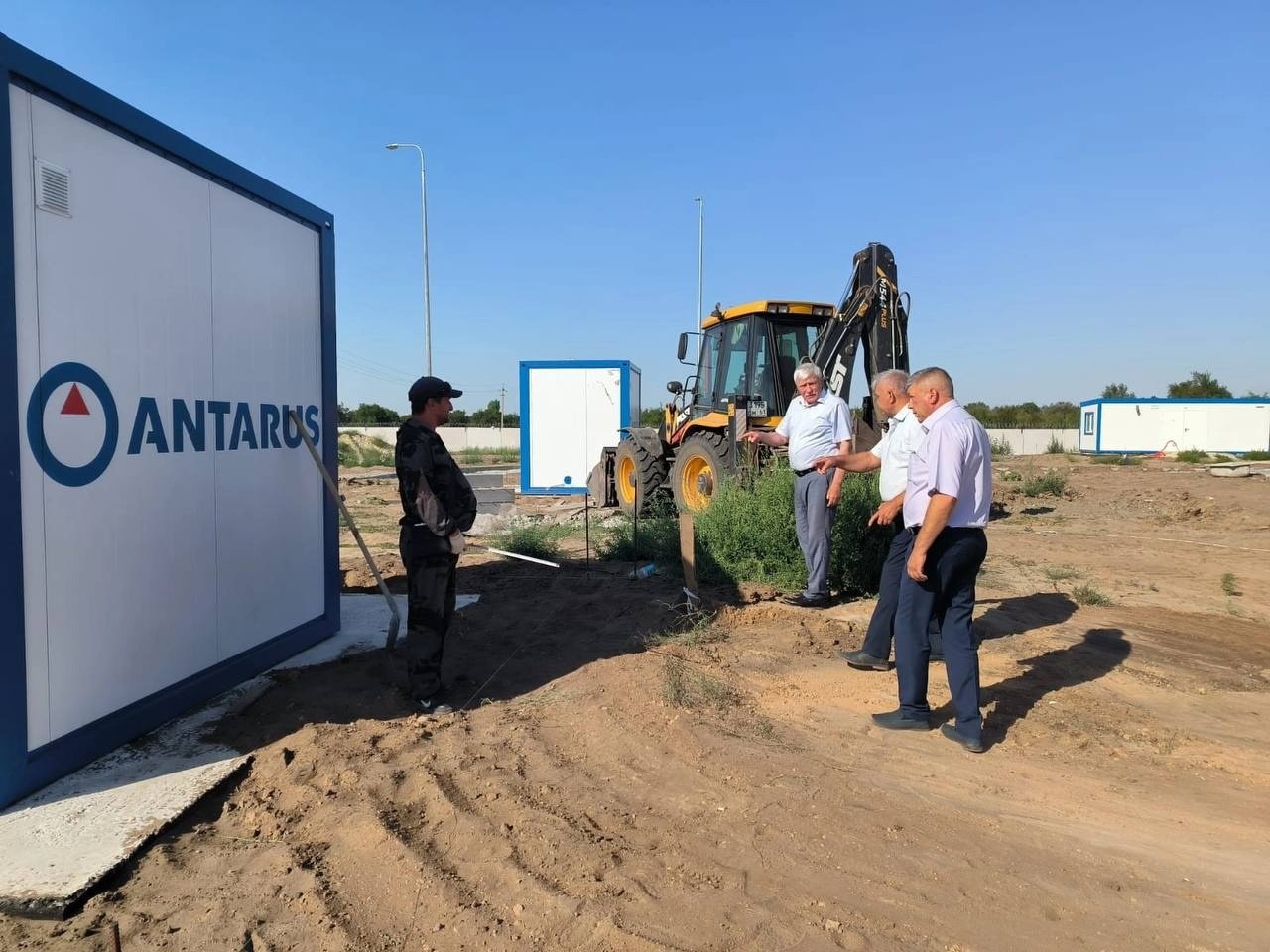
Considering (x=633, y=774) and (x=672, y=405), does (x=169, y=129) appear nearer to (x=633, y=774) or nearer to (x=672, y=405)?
(x=633, y=774)

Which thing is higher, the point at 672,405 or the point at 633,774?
the point at 672,405

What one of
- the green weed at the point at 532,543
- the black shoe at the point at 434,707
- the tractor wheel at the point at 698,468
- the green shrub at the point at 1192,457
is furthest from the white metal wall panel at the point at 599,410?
the green shrub at the point at 1192,457

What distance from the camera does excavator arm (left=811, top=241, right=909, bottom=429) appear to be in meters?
10.0

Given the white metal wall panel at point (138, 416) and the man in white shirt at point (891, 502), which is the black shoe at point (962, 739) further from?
the white metal wall panel at point (138, 416)

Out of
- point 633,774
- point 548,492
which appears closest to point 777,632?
point 633,774

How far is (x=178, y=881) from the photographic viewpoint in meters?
2.85

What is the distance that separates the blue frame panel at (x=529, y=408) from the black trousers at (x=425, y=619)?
13543mm

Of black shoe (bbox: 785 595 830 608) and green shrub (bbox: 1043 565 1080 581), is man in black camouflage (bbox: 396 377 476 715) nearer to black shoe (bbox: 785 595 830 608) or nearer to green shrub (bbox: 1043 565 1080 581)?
black shoe (bbox: 785 595 830 608)

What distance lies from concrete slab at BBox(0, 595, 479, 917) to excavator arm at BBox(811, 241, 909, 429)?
25.7 feet

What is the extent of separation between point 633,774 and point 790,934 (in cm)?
129

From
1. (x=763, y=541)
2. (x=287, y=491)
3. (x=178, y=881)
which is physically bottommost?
(x=178, y=881)

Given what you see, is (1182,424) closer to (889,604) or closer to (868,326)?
(868,326)

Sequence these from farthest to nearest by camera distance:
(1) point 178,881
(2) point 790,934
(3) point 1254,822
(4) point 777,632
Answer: (4) point 777,632 → (3) point 1254,822 → (1) point 178,881 → (2) point 790,934

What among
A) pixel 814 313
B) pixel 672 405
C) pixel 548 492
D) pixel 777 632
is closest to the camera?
pixel 777 632
